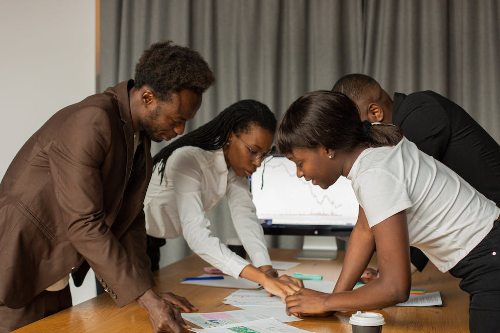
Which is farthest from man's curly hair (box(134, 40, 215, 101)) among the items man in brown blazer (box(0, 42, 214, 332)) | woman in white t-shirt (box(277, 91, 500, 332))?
woman in white t-shirt (box(277, 91, 500, 332))

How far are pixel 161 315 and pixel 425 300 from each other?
0.81 m

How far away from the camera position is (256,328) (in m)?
1.34

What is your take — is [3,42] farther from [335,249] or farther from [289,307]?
[289,307]

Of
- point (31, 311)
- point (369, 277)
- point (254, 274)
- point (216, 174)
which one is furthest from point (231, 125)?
point (31, 311)

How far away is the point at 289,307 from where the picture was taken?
1.49 meters

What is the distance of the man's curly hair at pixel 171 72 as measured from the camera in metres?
1.57

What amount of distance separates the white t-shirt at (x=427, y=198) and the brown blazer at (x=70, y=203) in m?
0.62

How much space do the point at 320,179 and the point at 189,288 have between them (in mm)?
701

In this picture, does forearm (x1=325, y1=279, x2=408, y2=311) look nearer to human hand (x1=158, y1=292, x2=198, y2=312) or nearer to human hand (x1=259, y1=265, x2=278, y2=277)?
human hand (x1=158, y1=292, x2=198, y2=312)

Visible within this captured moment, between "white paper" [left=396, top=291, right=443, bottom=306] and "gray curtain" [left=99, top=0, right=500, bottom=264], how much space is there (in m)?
1.47

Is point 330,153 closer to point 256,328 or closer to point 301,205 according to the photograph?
point 256,328

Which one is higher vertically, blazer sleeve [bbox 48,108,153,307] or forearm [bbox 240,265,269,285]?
blazer sleeve [bbox 48,108,153,307]

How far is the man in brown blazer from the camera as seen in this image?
1389 mm

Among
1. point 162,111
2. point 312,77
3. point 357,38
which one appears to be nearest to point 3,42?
point 312,77
